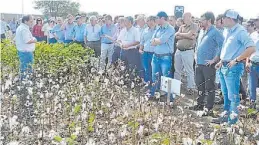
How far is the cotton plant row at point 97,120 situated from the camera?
4.38m

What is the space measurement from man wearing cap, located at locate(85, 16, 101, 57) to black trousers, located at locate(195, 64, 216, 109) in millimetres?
5080

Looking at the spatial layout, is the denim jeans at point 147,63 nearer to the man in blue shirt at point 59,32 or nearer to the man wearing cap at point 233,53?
the man wearing cap at point 233,53

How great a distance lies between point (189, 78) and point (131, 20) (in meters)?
1.78

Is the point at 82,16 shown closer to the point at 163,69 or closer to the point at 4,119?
the point at 163,69

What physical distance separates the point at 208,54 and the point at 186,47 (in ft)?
5.35

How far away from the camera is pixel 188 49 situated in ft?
27.1

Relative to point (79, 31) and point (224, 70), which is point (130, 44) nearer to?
point (79, 31)

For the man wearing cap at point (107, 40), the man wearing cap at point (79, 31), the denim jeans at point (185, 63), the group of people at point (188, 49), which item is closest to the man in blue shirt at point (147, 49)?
the group of people at point (188, 49)

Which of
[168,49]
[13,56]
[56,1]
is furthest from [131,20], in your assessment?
[56,1]

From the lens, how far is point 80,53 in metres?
9.34

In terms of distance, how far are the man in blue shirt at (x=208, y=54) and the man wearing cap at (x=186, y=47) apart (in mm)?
1053

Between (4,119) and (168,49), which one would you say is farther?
(168,49)

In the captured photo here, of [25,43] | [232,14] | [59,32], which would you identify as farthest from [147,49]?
[59,32]

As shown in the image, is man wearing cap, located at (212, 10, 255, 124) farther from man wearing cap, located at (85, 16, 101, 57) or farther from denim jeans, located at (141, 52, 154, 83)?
man wearing cap, located at (85, 16, 101, 57)
